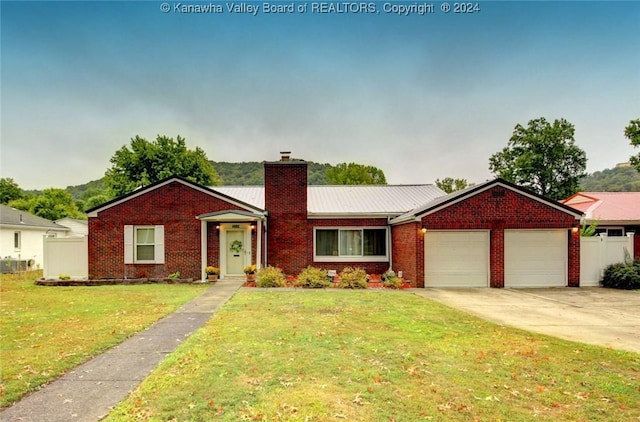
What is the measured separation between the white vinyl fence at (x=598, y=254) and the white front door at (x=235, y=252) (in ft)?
46.3

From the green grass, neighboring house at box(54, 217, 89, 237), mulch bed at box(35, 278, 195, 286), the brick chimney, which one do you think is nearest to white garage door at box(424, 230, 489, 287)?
the brick chimney

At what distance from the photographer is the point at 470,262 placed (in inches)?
551

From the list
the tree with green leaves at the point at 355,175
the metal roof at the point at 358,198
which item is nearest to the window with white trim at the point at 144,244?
the metal roof at the point at 358,198

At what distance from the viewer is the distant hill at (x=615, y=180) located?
4540 cm

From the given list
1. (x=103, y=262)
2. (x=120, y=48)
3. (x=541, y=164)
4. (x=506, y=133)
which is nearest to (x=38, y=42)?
Result: (x=120, y=48)

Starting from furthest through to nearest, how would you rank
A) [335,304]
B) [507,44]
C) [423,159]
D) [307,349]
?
[423,159] → [507,44] → [335,304] → [307,349]

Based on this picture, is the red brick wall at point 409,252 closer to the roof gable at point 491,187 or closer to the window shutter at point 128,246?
the roof gable at point 491,187

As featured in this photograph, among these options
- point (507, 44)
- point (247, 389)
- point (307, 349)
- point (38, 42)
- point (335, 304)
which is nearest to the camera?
point (247, 389)

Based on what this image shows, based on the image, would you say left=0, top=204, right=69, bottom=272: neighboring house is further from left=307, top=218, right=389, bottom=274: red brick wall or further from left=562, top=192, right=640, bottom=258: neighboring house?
left=562, top=192, right=640, bottom=258: neighboring house

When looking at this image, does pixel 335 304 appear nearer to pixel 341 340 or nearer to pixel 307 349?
pixel 341 340

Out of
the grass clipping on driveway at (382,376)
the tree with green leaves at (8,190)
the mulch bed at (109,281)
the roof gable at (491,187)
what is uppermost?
the tree with green leaves at (8,190)

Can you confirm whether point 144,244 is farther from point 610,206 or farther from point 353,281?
point 610,206

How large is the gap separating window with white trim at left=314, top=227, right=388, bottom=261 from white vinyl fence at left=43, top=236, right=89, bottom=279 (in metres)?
10.3

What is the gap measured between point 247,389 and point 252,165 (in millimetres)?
53575
